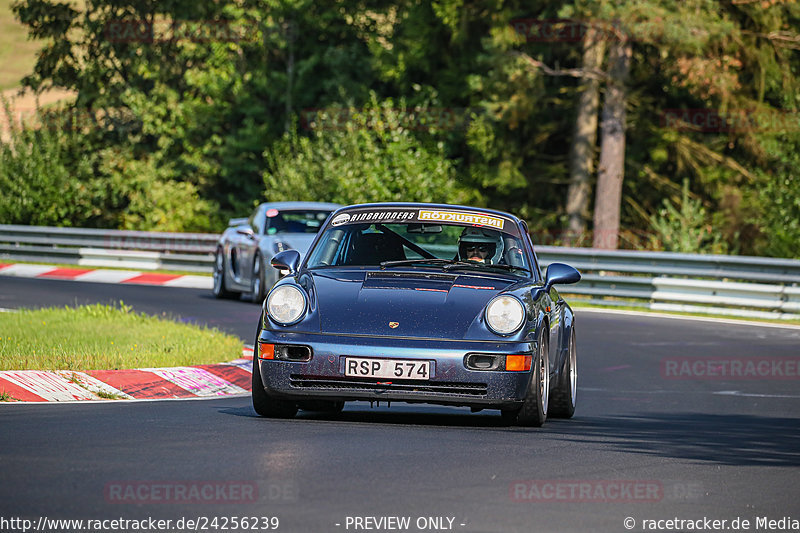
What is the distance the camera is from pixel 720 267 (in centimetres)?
2281

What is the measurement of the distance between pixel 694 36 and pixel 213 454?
26814 millimetres

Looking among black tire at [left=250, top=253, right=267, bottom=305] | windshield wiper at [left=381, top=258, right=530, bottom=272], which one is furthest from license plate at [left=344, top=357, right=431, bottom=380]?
black tire at [left=250, top=253, right=267, bottom=305]

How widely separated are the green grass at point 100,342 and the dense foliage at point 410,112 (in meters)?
15.4

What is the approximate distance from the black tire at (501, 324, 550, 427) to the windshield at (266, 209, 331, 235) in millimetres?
12058

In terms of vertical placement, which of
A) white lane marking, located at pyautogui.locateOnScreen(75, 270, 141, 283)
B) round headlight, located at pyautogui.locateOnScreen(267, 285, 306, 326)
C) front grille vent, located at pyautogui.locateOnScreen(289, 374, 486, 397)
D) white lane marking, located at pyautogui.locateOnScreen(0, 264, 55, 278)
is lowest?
white lane marking, located at pyautogui.locateOnScreen(0, 264, 55, 278)

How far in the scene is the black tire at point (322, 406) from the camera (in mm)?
9481

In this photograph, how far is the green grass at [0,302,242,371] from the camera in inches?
455

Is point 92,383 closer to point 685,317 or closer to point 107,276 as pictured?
point 685,317

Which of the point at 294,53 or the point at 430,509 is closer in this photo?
the point at 430,509

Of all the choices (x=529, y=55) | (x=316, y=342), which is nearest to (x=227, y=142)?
(x=529, y=55)

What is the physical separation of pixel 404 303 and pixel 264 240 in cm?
1226

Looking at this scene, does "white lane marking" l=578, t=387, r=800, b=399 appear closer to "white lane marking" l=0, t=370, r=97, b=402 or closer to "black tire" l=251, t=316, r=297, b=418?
"black tire" l=251, t=316, r=297, b=418

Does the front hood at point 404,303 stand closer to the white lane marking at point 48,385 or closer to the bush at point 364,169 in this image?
the white lane marking at point 48,385

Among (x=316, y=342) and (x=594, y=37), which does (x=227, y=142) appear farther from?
(x=316, y=342)
